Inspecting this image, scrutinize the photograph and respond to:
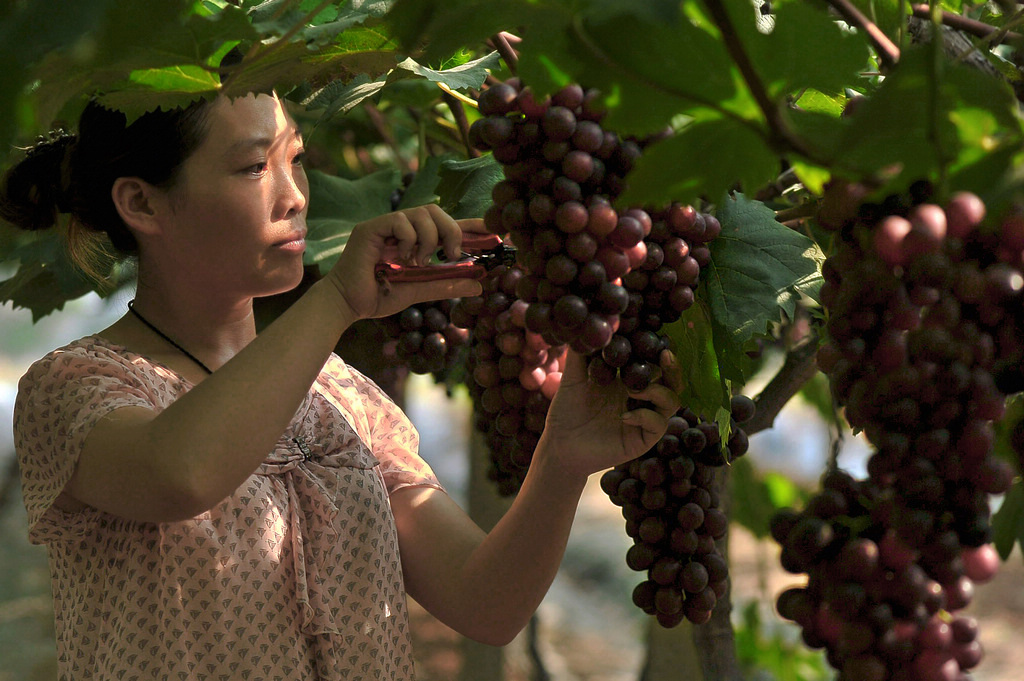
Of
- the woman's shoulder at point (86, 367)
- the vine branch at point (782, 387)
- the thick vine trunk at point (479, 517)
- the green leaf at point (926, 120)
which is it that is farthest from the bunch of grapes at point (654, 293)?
the thick vine trunk at point (479, 517)

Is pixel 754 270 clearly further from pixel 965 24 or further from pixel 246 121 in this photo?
pixel 246 121

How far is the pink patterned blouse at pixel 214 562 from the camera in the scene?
100cm

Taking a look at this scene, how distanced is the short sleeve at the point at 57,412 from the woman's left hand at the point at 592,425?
0.40 meters

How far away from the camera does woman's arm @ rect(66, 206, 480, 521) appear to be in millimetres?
833

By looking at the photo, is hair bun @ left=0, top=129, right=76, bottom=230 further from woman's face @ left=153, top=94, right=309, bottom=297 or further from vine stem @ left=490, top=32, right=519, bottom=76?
vine stem @ left=490, top=32, right=519, bottom=76

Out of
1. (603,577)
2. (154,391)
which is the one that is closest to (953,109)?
(154,391)

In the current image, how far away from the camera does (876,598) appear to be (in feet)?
1.47

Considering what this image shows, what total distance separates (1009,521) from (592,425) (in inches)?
15.1

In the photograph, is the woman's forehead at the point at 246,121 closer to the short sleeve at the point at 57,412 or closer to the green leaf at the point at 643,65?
the short sleeve at the point at 57,412

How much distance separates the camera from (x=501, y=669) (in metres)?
1.95

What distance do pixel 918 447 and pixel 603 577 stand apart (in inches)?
129

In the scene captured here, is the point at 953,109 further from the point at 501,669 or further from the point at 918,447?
the point at 501,669

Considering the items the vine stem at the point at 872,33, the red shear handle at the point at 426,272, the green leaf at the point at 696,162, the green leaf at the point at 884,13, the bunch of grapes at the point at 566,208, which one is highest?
the vine stem at the point at 872,33

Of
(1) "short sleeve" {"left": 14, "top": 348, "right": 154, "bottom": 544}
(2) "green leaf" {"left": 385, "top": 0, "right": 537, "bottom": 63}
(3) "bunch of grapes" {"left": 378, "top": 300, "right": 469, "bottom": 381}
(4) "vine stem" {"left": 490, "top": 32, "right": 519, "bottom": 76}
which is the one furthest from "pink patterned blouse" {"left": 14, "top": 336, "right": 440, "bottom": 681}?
(2) "green leaf" {"left": 385, "top": 0, "right": 537, "bottom": 63}
